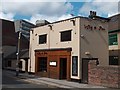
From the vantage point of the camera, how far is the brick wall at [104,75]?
19.4m

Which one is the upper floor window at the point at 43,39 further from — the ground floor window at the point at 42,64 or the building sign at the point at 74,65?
the building sign at the point at 74,65

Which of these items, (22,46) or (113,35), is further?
(22,46)

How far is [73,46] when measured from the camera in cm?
2430

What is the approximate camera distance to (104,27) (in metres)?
26.0

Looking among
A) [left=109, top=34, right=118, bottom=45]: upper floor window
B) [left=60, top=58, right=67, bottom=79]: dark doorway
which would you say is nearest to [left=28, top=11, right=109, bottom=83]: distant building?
[left=60, top=58, right=67, bottom=79]: dark doorway

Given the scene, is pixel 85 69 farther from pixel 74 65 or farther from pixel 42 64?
pixel 42 64

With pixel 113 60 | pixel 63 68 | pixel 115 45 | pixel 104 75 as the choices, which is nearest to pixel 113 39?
pixel 115 45

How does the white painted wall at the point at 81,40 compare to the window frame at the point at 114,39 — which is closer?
the white painted wall at the point at 81,40

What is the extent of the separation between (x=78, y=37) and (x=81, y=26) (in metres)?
1.06

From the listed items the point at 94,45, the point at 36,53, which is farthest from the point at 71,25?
the point at 36,53

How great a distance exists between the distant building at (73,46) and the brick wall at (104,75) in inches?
41.9

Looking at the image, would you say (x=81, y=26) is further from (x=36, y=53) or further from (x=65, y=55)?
(x=36, y=53)

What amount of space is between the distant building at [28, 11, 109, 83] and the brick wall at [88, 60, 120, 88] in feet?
3.49

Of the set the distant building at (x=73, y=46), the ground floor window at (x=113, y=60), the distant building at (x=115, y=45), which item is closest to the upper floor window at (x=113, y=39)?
the distant building at (x=115, y=45)
